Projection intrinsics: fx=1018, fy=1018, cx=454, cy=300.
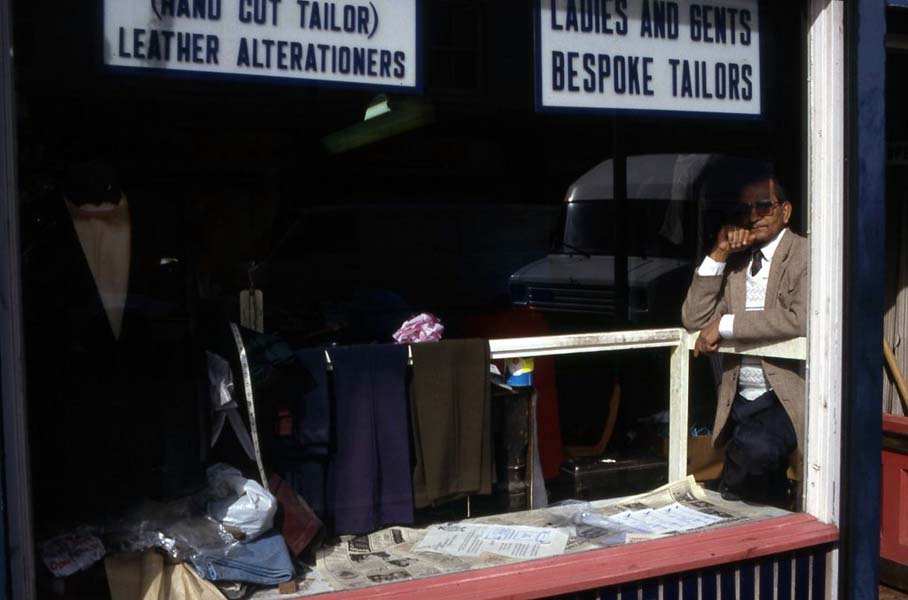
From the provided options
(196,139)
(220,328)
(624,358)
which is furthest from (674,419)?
(196,139)

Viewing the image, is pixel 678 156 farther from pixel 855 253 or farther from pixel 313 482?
pixel 313 482

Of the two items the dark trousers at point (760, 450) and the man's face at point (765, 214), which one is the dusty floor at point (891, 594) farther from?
the man's face at point (765, 214)

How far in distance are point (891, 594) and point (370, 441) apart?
8.44 ft

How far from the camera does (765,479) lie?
392 centimetres

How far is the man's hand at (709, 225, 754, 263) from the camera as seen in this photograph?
13.0ft

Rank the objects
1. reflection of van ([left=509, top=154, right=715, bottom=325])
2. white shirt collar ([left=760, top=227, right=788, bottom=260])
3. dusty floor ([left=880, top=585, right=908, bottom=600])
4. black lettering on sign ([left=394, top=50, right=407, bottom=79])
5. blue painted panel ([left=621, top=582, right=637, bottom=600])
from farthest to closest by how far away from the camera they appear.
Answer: reflection of van ([left=509, top=154, right=715, bottom=325]) < dusty floor ([left=880, top=585, right=908, bottom=600]) < white shirt collar ([left=760, top=227, right=788, bottom=260]) < blue painted panel ([left=621, top=582, right=637, bottom=600]) < black lettering on sign ([left=394, top=50, right=407, bottom=79])

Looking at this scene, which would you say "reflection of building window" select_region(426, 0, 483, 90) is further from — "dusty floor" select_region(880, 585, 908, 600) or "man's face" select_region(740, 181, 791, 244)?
"dusty floor" select_region(880, 585, 908, 600)

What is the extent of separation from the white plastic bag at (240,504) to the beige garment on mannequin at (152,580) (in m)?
0.19

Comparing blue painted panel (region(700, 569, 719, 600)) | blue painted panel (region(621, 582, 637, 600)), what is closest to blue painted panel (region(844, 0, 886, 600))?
blue painted panel (region(700, 569, 719, 600))

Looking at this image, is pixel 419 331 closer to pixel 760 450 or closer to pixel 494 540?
pixel 494 540

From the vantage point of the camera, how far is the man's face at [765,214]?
391cm

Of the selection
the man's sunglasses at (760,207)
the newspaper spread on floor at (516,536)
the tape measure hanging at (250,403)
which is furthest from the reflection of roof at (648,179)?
the tape measure hanging at (250,403)

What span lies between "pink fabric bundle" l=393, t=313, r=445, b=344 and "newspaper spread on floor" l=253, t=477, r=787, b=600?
2.24 ft

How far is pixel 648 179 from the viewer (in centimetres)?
513
